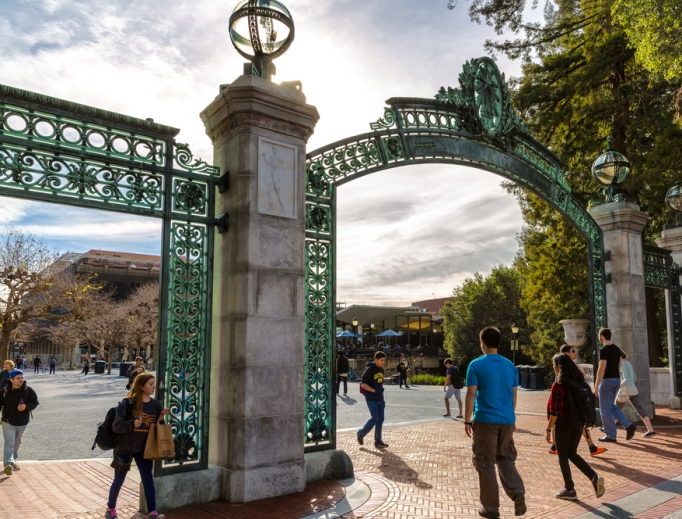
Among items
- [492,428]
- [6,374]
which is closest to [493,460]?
[492,428]

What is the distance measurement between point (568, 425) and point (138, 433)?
4.23 metres

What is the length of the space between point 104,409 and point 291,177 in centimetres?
1225

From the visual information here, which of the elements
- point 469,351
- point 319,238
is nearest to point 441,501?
point 319,238

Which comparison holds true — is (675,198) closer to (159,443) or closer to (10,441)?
(159,443)

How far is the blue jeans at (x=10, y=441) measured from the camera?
7343 millimetres

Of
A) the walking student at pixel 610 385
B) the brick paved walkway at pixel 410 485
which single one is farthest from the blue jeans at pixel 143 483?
the walking student at pixel 610 385

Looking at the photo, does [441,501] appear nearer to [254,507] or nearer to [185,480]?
[254,507]

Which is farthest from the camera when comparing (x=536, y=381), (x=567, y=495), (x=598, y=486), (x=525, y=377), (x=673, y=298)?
(x=525, y=377)

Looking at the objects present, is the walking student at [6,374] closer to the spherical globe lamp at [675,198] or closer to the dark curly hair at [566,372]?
the dark curly hair at [566,372]

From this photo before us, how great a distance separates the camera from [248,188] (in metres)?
6.29

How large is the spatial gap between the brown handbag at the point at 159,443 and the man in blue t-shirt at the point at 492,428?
2.72 m

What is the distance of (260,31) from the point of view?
261 inches

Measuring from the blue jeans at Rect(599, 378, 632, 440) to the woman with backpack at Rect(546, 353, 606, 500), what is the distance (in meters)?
3.60

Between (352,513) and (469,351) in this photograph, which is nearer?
(352,513)
